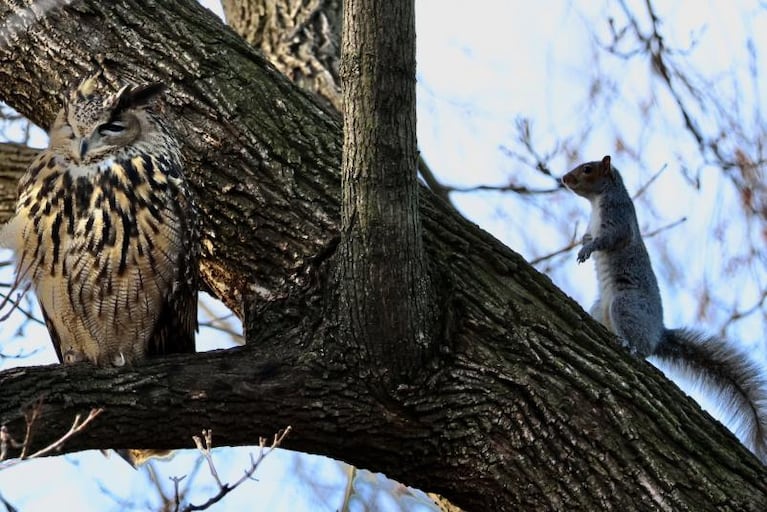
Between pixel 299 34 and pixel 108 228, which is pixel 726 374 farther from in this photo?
pixel 299 34

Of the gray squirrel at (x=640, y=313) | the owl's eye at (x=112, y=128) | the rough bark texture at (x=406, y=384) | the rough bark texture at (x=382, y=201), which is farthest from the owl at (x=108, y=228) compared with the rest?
the gray squirrel at (x=640, y=313)

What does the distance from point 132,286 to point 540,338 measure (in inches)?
53.0

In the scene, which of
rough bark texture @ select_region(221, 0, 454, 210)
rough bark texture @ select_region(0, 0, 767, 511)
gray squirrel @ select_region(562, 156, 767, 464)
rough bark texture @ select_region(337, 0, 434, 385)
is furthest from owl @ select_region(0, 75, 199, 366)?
rough bark texture @ select_region(221, 0, 454, 210)

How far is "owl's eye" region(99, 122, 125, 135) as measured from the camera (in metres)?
3.88

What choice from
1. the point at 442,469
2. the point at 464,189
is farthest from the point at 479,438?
the point at 464,189

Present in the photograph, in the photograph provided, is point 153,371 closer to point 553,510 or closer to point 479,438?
point 479,438

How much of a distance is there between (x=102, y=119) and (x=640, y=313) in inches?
97.7

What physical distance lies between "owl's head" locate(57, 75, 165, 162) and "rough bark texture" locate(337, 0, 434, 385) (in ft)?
3.07

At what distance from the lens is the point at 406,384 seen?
3594 millimetres

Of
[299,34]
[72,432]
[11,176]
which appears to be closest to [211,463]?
[72,432]

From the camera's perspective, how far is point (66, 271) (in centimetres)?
378

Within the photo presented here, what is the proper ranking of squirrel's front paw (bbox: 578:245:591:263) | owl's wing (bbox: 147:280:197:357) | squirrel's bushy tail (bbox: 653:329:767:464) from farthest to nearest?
squirrel's front paw (bbox: 578:245:591:263)
squirrel's bushy tail (bbox: 653:329:767:464)
owl's wing (bbox: 147:280:197:357)

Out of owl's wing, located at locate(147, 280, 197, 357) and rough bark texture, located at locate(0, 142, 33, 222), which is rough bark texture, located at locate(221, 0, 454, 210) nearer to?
rough bark texture, located at locate(0, 142, 33, 222)

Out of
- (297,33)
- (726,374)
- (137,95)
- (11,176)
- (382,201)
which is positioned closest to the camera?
(382,201)
